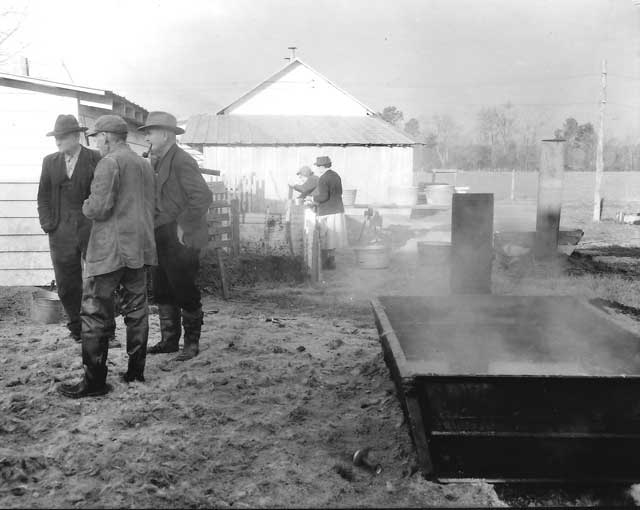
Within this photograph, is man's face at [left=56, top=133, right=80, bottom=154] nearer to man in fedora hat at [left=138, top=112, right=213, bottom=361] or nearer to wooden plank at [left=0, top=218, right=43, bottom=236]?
man in fedora hat at [left=138, top=112, right=213, bottom=361]

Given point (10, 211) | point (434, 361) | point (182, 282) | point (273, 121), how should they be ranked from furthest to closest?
point (273, 121), point (10, 211), point (182, 282), point (434, 361)

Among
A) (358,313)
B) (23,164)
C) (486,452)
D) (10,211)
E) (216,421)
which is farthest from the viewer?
(23,164)

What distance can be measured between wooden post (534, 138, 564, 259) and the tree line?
471 mm

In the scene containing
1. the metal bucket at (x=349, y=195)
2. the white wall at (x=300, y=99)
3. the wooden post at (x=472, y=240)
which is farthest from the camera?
the white wall at (x=300, y=99)

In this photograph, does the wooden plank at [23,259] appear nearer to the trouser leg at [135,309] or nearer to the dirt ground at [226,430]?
the dirt ground at [226,430]

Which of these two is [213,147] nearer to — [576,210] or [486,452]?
[576,210]

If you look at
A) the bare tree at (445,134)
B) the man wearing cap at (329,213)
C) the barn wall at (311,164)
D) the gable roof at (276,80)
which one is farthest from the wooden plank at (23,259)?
the bare tree at (445,134)

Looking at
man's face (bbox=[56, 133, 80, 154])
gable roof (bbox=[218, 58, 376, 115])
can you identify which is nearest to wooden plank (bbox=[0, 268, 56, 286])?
man's face (bbox=[56, 133, 80, 154])

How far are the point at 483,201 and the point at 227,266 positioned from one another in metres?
4.94

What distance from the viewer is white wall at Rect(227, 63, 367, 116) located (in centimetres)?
2683

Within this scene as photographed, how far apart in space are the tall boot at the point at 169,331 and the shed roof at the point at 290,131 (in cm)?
1735

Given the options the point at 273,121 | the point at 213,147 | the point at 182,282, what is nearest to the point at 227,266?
the point at 182,282

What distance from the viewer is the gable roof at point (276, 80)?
26.4 meters

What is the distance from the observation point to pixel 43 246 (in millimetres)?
8828
